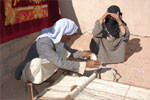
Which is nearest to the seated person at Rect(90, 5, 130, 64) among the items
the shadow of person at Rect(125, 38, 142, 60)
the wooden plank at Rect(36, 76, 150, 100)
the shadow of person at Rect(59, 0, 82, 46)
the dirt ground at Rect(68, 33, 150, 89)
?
the dirt ground at Rect(68, 33, 150, 89)

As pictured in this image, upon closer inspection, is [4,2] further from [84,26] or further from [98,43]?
[84,26]

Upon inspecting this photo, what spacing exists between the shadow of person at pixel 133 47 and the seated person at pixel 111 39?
1.57ft

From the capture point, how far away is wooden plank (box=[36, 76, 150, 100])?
95.9 inches

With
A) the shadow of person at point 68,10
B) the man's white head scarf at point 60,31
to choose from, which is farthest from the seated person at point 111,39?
the shadow of person at point 68,10

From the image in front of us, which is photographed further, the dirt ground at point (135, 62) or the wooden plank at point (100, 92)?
the dirt ground at point (135, 62)

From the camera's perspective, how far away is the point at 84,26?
621 centimetres

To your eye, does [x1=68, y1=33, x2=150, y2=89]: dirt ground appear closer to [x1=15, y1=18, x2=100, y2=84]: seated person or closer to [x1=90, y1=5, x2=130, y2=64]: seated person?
[x1=90, y1=5, x2=130, y2=64]: seated person

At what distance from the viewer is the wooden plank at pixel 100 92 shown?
2436mm

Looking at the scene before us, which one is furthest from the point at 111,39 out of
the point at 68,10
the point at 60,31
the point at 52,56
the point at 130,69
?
the point at 68,10

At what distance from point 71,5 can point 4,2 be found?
2796mm

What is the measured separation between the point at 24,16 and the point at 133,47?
104 inches

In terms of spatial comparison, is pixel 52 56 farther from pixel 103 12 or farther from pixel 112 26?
pixel 103 12

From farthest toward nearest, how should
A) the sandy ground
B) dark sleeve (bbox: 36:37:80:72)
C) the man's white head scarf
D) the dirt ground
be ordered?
the dirt ground < the sandy ground < the man's white head scarf < dark sleeve (bbox: 36:37:80:72)

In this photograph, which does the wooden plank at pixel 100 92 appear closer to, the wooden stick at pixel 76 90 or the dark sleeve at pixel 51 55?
the wooden stick at pixel 76 90
